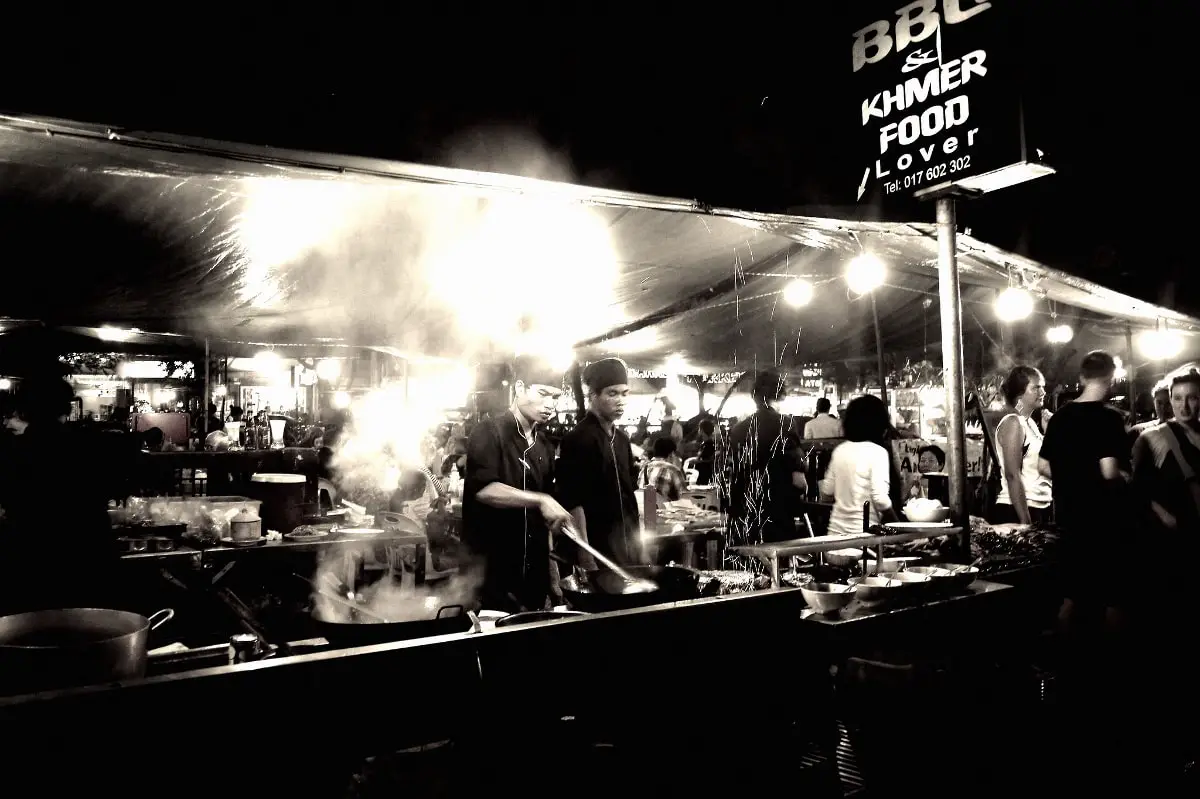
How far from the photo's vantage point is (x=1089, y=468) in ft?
15.9

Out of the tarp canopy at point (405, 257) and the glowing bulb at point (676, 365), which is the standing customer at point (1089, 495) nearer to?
the tarp canopy at point (405, 257)

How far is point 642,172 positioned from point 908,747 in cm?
302

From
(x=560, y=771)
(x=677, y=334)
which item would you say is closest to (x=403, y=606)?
(x=560, y=771)

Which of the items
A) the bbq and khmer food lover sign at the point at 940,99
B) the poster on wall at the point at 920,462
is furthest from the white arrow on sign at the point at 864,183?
the poster on wall at the point at 920,462

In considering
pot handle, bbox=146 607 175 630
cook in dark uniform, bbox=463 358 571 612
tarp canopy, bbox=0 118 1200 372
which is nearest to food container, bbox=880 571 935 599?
cook in dark uniform, bbox=463 358 571 612

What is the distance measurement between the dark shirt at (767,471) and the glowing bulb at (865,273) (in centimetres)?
154

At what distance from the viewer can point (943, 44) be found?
169 inches

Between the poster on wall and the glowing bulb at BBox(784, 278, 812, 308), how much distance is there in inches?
115

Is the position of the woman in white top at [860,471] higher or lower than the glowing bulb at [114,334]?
lower

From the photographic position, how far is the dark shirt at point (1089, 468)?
4.79 meters

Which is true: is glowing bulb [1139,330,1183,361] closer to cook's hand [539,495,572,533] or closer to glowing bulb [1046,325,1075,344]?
glowing bulb [1046,325,1075,344]

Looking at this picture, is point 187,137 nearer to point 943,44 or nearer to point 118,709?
point 118,709

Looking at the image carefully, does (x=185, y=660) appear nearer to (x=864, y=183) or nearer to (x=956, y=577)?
(x=956, y=577)

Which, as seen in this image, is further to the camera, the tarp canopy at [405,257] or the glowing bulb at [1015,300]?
the glowing bulb at [1015,300]
